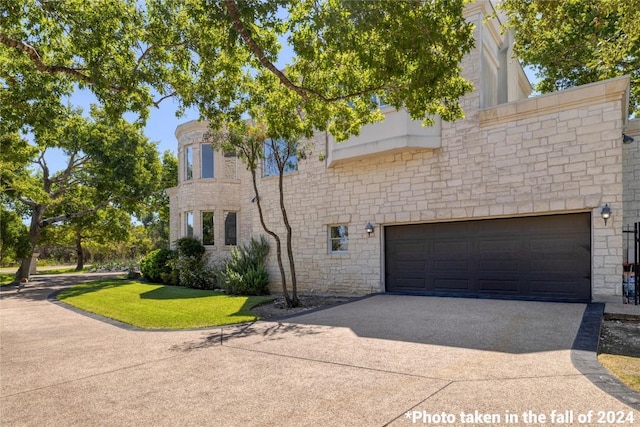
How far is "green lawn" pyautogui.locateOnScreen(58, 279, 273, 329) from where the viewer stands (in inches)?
335

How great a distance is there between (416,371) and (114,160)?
21.6 metres

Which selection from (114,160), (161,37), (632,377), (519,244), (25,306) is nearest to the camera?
(632,377)

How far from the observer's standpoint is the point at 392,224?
12266mm

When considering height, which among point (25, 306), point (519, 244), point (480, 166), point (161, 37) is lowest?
point (25, 306)

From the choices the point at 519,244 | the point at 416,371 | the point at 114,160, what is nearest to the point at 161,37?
the point at 416,371

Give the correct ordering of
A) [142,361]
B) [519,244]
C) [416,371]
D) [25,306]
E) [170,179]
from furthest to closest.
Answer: [170,179], [25,306], [519,244], [142,361], [416,371]

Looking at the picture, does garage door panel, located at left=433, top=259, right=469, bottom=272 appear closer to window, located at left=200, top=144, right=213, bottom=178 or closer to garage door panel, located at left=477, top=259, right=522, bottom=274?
garage door panel, located at left=477, top=259, right=522, bottom=274

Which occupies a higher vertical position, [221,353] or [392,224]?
[392,224]

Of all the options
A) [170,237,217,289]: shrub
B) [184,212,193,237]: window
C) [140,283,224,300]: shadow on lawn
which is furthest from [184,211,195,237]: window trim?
[140,283,224,300]: shadow on lawn

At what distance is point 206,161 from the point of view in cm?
1862

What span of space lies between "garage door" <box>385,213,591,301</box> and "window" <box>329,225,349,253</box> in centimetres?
150

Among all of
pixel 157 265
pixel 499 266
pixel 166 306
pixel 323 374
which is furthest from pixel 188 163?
pixel 323 374

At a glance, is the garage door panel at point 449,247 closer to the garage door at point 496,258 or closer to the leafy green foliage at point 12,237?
the garage door at point 496,258

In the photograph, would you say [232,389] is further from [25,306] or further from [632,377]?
[25,306]
